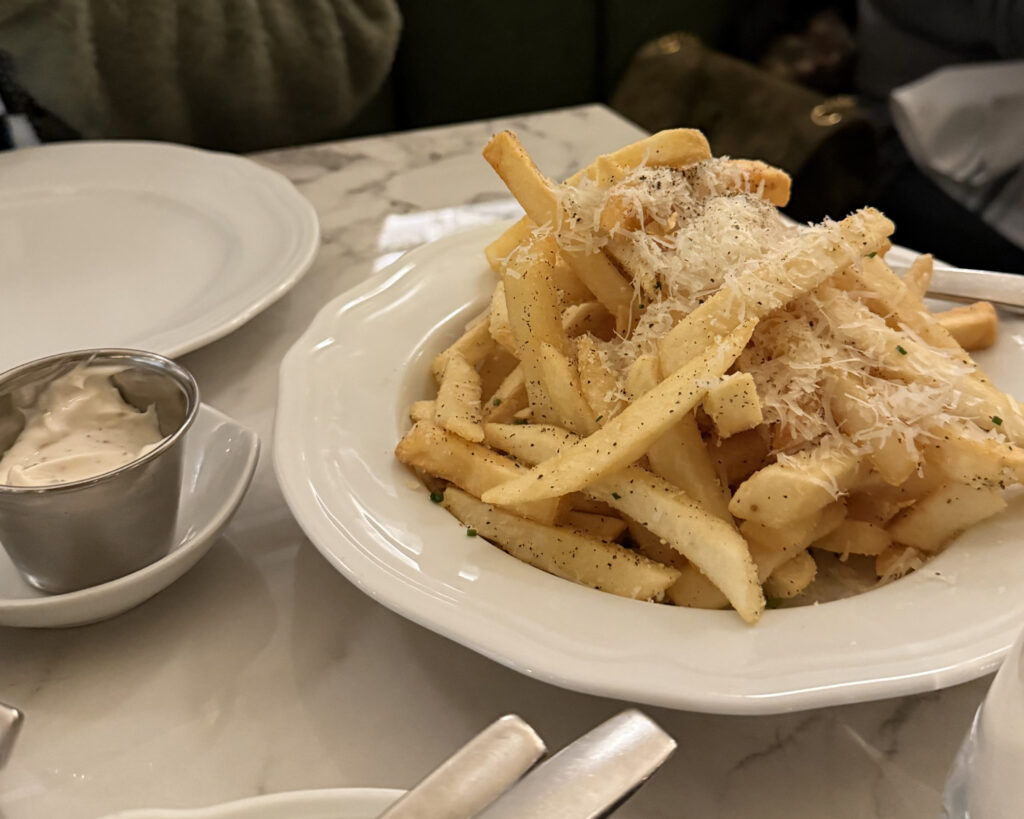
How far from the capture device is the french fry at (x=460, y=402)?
103 centimetres

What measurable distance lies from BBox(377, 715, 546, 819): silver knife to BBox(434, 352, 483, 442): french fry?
0.55 metres

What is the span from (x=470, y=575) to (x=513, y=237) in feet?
1.93

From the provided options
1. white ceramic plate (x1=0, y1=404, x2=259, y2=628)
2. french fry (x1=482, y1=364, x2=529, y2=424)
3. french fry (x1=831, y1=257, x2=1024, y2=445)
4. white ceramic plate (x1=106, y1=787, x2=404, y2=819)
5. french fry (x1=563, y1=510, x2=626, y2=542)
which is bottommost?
white ceramic plate (x1=0, y1=404, x2=259, y2=628)

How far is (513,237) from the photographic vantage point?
1.29 meters

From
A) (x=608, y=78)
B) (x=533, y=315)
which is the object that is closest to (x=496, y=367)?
(x=533, y=315)

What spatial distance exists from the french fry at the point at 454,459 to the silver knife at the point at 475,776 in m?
0.48

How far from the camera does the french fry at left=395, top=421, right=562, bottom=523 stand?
3.22 feet

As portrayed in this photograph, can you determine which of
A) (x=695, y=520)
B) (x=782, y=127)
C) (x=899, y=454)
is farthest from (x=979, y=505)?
(x=782, y=127)

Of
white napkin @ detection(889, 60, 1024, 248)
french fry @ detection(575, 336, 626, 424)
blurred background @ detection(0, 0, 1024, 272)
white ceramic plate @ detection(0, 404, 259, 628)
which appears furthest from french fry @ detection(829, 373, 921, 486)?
white napkin @ detection(889, 60, 1024, 248)

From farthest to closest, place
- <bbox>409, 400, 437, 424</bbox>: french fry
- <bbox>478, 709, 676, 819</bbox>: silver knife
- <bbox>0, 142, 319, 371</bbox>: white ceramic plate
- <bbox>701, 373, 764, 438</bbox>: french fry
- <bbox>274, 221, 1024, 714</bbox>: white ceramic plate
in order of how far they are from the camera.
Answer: <bbox>0, 142, 319, 371</bbox>: white ceramic plate, <bbox>409, 400, 437, 424</bbox>: french fry, <bbox>701, 373, 764, 438</bbox>: french fry, <bbox>274, 221, 1024, 714</bbox>: white ceramic plate, <bbox>478, 709, 676, 819</bbox>: silver knife

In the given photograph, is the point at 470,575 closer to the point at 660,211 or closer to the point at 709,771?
the point at 709,771

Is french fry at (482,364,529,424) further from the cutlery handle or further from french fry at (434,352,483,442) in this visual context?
the cutlery handle

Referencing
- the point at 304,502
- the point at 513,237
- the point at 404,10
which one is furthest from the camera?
the point at 404,10

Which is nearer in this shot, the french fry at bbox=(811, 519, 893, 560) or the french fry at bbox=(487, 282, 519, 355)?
the french fry at bbox=(811, 519, 893, 560)
